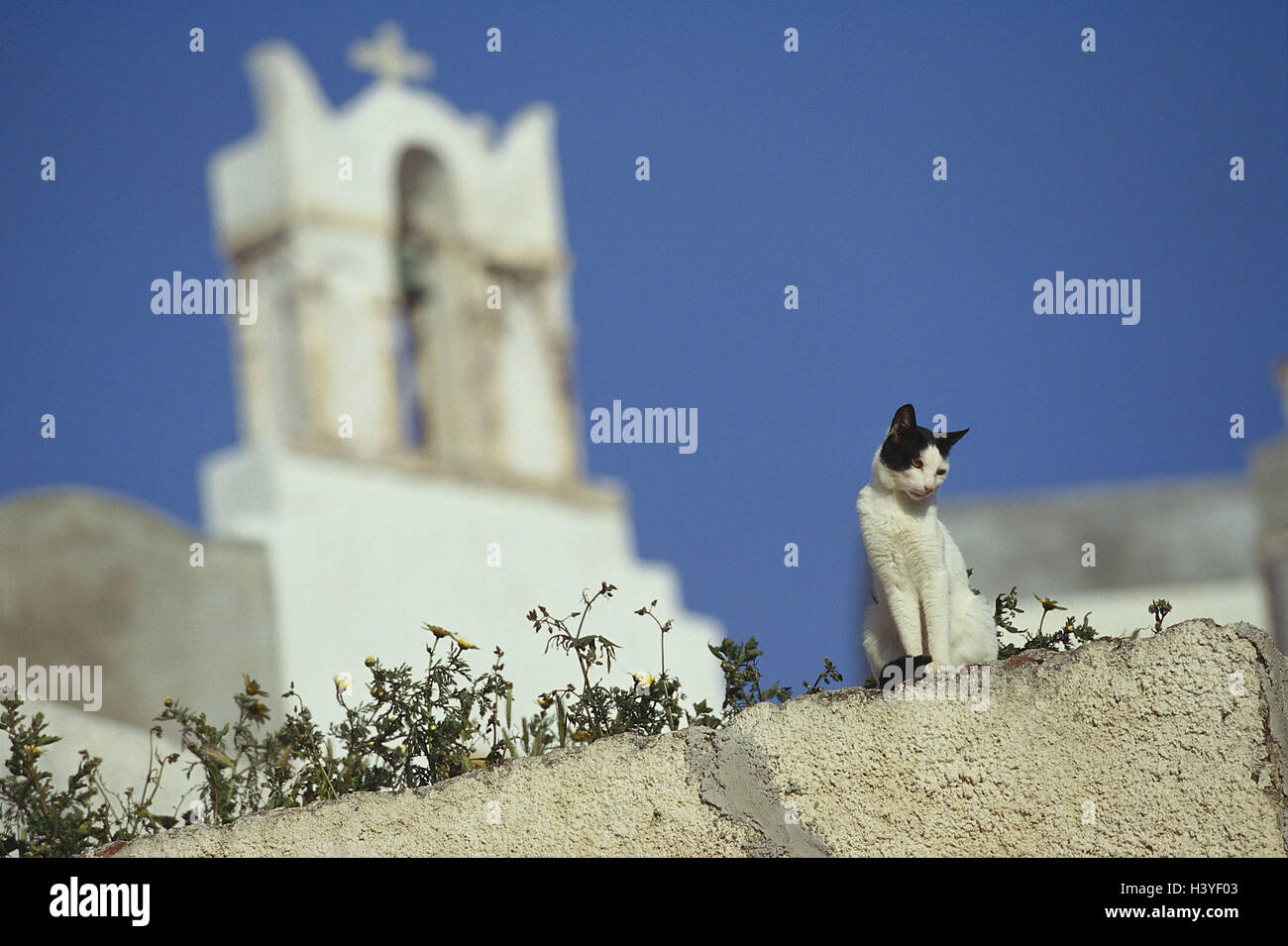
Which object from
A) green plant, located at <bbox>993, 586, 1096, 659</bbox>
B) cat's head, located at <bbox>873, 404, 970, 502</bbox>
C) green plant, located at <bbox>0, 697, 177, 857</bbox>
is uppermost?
cat's head, located at <bbox>873, 404, 970, 502</bbox>

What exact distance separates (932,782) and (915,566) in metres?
0.55

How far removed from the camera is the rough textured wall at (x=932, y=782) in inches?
166

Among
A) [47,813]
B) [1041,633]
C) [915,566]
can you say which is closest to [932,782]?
[915,566]

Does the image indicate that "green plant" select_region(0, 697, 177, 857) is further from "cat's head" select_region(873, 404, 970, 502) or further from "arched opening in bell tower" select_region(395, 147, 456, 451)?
"arched opening in bell tower" select_region(395, 147, 456, 451)

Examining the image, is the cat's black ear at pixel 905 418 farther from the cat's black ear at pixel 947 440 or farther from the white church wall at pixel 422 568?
the white church wall at pixel 422 568

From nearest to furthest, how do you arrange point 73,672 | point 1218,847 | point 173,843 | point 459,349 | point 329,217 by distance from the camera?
point 1218,847
point 173,843
point 73,672
point 329,217
point 459,349

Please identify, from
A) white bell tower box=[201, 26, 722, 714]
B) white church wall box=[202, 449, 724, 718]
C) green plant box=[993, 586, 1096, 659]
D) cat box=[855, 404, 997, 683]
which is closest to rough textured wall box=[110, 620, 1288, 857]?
cat box=[855, 404, 997, 683]

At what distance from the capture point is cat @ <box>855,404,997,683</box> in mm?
4668

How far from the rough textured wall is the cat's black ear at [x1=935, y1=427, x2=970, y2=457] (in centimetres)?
62

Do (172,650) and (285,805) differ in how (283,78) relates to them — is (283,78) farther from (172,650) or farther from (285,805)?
(285,805)

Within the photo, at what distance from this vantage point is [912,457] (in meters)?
4.71

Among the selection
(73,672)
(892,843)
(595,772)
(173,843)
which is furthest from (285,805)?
(73,672)
